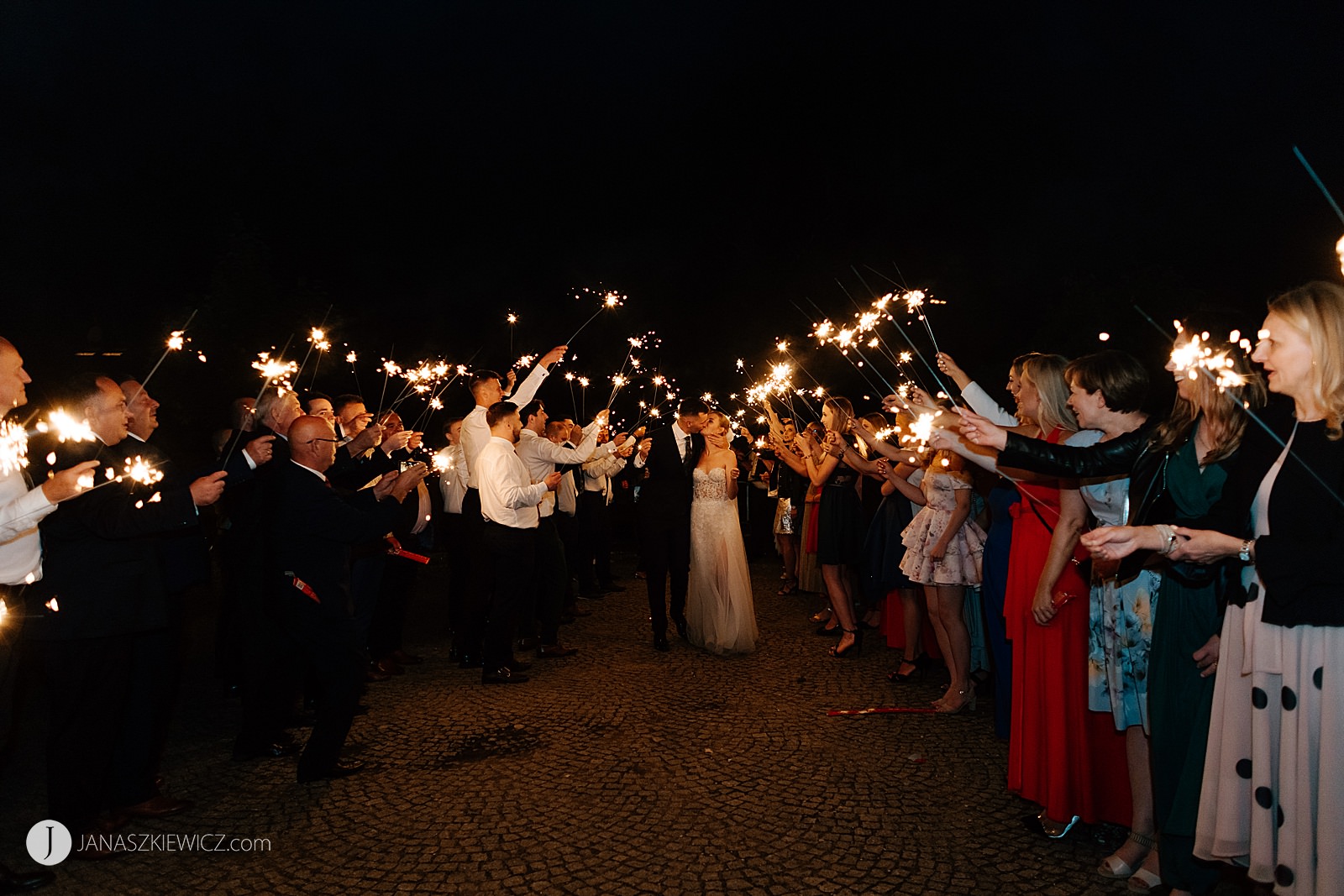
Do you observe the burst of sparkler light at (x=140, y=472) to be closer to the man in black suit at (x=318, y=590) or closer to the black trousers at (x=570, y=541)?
the man in black suit at (x=318, y=590)

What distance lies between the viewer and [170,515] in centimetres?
446

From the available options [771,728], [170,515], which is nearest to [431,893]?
[170,515]

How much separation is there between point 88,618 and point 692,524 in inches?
234

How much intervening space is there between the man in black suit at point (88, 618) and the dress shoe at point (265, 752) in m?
1.26

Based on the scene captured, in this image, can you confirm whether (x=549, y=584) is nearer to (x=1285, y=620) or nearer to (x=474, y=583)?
(x=474, y=583)

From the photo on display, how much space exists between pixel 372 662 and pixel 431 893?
4618 millimetres

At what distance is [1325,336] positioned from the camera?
2840 mm

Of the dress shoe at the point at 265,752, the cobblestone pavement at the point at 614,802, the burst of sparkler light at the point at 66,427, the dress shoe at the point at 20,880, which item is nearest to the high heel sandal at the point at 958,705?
the cobblestone pavement at the point at 614,802

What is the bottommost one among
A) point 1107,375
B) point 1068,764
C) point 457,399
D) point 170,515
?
point 1068,764

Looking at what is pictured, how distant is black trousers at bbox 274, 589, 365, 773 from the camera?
5.16m

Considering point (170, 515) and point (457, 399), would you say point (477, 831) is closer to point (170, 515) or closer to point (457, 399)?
point (170, 515)

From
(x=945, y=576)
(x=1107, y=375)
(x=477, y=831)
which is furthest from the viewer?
(x=945, y=576)

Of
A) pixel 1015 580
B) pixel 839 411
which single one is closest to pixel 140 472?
pixel 1015 580

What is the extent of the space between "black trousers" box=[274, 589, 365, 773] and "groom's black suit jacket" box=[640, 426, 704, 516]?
4322mm
